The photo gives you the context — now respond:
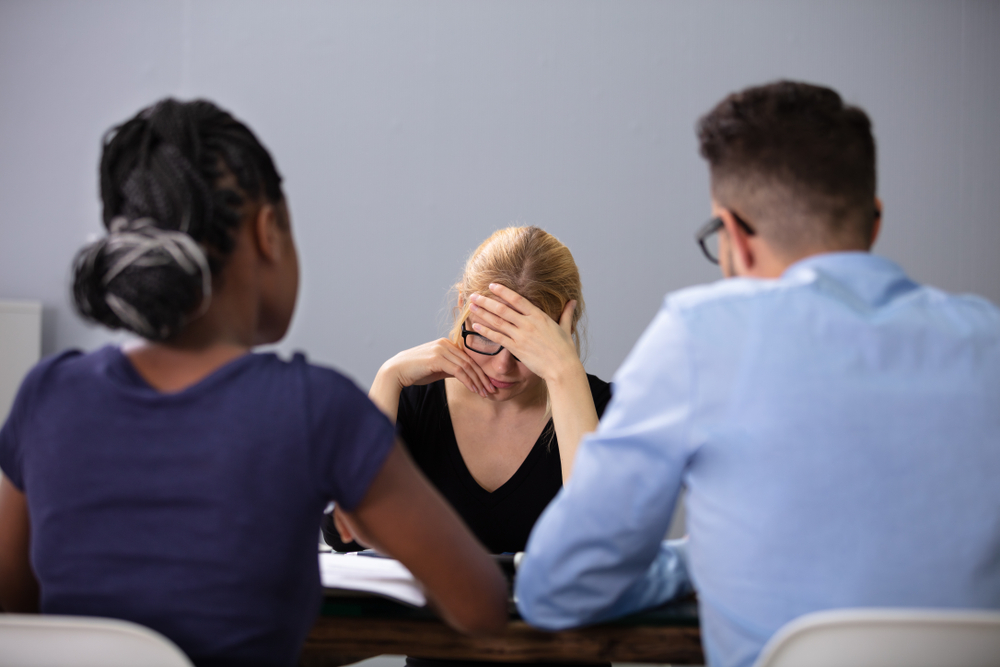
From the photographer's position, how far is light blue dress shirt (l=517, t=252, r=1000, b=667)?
685 mm

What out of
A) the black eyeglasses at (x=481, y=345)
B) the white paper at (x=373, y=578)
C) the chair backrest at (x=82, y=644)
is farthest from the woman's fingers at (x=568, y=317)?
the chair backrest at (x=82, y=644)

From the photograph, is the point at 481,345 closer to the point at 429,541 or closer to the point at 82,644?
the point at 429,541

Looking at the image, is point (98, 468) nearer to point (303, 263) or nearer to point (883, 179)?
point (303, 263)

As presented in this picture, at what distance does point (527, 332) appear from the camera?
149cm

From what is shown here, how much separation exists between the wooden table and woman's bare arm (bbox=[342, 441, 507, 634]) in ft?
0.15

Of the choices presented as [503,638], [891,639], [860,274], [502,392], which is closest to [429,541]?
[503,638]

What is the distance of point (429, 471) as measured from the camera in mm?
1572

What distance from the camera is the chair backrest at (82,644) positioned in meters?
0.60

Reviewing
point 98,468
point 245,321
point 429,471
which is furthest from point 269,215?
point 429,471

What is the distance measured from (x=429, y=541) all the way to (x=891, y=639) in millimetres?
410

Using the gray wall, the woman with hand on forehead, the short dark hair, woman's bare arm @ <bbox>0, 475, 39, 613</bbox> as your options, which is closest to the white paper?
woman's bare arm @ <bbox>0, 475, 39, 613</bbox>

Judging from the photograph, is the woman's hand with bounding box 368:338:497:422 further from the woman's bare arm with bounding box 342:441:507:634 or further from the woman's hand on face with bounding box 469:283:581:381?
→ the woman's bare arm with bounding box 342:441:507:634

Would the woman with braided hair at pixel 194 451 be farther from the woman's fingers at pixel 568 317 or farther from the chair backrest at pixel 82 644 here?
the woman's fingers at pixel 568 317

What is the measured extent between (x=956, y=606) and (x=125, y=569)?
30.5 inches
